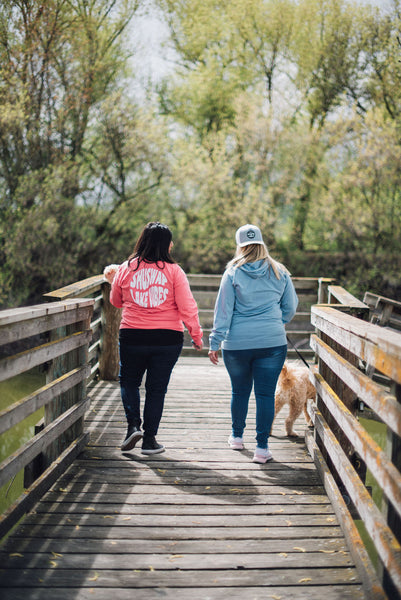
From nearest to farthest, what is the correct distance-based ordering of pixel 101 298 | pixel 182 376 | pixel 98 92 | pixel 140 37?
pixel 101 298 < pixel 182 376 < pixel 98 92 < pixel 140 37

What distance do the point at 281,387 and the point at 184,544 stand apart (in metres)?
2.29

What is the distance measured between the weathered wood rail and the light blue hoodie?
384 millimetres

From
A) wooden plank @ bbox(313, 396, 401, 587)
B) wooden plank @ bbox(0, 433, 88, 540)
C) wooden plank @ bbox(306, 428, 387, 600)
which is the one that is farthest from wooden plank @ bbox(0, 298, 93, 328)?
wooden plank @ bbox(306, 428, 387, 600)

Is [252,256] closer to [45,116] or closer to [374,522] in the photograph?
[374,522]

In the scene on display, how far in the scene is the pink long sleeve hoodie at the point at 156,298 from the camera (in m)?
4.04

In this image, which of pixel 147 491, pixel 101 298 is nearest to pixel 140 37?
pixel 101 298

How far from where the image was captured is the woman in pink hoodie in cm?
405

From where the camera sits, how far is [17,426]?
1116 centimetres

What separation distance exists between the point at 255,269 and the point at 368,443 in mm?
1760

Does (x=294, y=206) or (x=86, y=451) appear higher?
(x=294, y=206)

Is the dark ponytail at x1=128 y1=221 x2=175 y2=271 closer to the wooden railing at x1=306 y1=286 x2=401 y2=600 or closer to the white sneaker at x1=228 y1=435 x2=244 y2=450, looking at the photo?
the wooden railing at x1=306 y1=286 x2=401 y2=600

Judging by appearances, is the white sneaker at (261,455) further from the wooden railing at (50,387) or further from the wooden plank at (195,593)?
the wooden plank at (195,593)

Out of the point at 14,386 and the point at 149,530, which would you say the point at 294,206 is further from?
the point at 149,530

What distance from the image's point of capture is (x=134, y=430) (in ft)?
14.0
